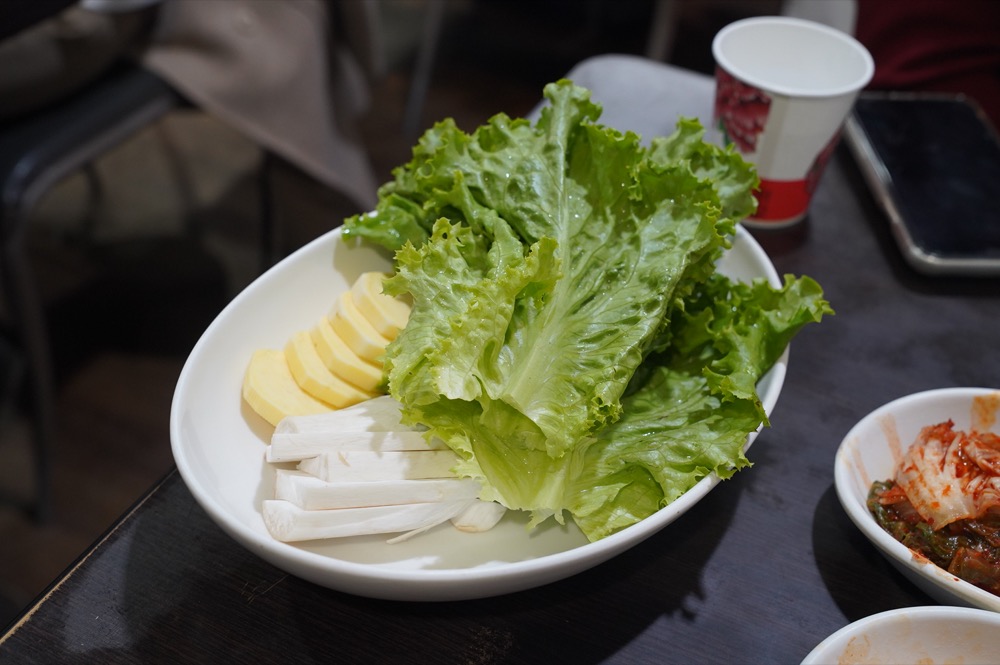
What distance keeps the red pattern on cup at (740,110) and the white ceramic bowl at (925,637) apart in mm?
659

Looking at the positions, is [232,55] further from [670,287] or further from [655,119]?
[670,287]

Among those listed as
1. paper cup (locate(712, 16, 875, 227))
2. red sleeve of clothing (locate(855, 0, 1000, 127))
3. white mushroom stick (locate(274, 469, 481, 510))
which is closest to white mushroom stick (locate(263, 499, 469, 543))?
white mushroom stick (locate(274, 469, 481, 510))

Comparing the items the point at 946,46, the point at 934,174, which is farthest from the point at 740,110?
the point at 946,46

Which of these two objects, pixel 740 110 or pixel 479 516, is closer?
pixel 479 516

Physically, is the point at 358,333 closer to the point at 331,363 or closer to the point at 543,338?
the point at 331,363

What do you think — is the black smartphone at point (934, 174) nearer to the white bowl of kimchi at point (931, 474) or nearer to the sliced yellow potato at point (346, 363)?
the white bowl of kimchi at point (931, 474)

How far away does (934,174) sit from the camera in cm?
125

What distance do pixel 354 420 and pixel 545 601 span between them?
237 mm

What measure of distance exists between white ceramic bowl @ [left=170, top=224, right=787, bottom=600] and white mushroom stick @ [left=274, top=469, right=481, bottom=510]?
4 cm

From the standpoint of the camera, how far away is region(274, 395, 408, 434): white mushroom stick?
0.75m

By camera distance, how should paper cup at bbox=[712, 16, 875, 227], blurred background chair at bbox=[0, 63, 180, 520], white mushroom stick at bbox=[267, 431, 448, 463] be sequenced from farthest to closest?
blurred background chair at bbox=[0, 63, 180, 520], paper cup at bbox=[712, 16, 875, 227], white mushroom stick at bbox=[267, 431, 448, 463]

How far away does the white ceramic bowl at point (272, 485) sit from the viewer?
24.7 inches

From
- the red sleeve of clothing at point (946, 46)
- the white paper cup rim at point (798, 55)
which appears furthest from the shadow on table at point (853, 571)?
the red sleeve of clothing at point (946, 46)

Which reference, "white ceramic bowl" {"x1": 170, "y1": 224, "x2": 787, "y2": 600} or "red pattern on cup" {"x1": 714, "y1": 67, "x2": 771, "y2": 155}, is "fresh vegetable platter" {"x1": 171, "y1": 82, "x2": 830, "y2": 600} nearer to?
"white ceramic bowl" {"x1": 170, "y1": 224, "x2": 787, "y2": 600}
